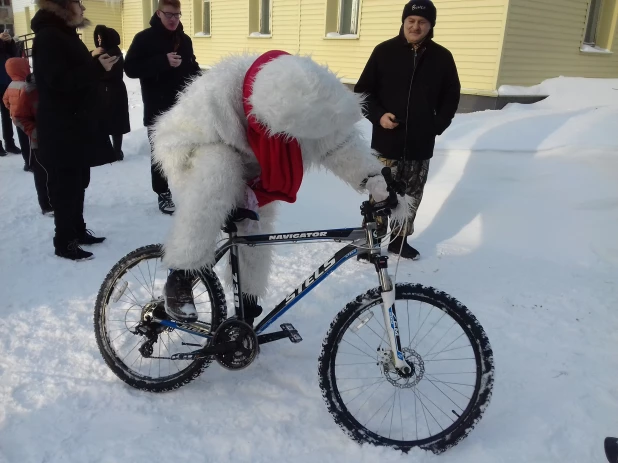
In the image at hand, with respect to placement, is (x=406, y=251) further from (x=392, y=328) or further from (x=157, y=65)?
(x=157, y=65)

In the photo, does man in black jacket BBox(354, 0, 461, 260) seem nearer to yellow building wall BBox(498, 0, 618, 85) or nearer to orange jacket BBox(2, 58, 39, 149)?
orange jacket BBox(2, 58, 39, 149)

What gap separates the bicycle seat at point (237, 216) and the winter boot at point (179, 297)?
0.32m

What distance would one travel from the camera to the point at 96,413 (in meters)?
2.46

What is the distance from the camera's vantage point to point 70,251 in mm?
4148

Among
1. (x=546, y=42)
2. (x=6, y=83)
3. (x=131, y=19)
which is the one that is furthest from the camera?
(x=131, y=19)

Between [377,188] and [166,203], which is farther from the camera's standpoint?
[166,203]

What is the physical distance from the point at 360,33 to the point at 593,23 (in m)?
5.58

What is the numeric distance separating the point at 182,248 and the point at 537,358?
2.19 metres

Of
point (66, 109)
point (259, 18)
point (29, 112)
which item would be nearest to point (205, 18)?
point (259, 18)

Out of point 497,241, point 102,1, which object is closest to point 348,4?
point 497,241

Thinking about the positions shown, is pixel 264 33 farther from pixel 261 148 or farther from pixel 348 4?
pixel 261 148

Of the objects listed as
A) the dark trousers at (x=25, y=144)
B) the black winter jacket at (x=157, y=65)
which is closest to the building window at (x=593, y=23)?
the black winter jacket at (x=157, y=65)

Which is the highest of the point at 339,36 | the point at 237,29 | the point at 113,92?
the point at 237,29

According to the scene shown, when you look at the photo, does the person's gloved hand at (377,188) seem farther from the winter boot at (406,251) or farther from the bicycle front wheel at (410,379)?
the winter boot at (406,251)
